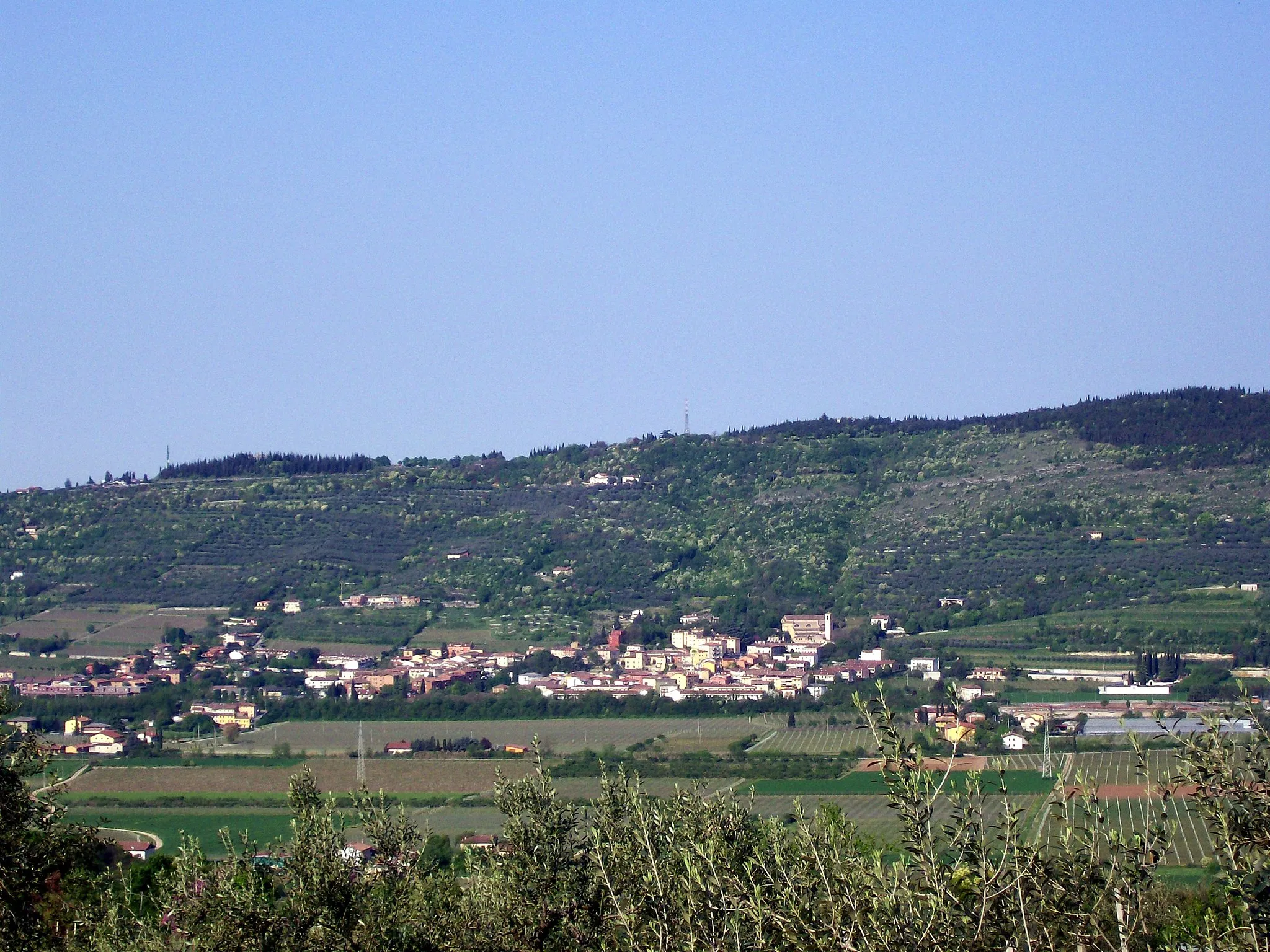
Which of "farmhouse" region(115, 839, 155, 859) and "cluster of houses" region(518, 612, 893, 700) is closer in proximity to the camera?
"farmhouse" region(115, 839, 155, 859)

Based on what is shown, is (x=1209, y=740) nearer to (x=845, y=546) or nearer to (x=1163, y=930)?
(x=1163, y=930)

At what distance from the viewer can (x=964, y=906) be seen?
585cm

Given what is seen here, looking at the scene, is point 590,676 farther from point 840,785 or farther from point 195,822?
point 195,822

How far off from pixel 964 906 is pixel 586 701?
1911 inches

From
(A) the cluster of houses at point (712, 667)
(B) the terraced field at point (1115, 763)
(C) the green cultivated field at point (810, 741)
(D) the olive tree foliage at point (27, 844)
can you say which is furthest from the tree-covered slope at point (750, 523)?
(D) the olive tree foliage at point (27, 844)

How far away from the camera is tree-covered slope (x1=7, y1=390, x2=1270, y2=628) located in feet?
236

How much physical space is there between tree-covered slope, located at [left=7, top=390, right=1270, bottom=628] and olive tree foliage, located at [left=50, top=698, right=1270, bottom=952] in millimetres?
56449

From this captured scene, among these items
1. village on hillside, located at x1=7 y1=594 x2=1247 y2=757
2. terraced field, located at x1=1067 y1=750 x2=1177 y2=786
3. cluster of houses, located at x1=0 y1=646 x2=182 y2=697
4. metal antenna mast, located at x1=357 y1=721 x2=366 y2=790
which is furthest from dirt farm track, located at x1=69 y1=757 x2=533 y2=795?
cluster of houses, located at x1=0 y1=646 x2=182 y2=697

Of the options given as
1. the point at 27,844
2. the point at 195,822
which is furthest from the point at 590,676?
the point at 27,844

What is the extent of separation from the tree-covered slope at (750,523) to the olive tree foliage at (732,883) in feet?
185

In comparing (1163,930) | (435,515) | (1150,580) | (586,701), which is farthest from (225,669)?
(1163,930)

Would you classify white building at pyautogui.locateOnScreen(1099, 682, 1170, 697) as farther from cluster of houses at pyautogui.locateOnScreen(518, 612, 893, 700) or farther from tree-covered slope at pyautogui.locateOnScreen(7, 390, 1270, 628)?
tree-covered slope at pyautogui.locateOnScreen(7, 390, 1270, 628)

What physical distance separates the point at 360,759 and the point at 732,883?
81.9 ft

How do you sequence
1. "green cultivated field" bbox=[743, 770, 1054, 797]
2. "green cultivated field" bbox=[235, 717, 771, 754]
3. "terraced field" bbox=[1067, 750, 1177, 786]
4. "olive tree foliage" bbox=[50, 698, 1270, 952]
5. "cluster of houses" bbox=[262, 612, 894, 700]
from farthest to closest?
"cluster of houses" bbox=[262, 612, 894, 700]
"green cultivated field" bbox=[235, 717, 771, 754]
"green cultivated field" bbox=[743, 770, 1054, 797]
"terraced field" bbox=[1067, 750, 1177, 786]
"olive tree foliage" bbox=[50, 698, 1270, 952]
